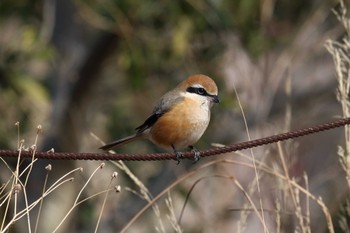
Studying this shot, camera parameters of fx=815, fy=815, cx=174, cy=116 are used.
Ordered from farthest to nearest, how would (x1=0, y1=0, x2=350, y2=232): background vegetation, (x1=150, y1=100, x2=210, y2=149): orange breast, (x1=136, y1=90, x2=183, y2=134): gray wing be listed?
(x1=0, y1=0, x2=350, y2=232): background vegetation → (x1=136, y1=90, x2=183, y2=134): gray wing → (x1=150, y1=100, x2=210, y2=149): orange breast

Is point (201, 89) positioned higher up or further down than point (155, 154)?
higher up

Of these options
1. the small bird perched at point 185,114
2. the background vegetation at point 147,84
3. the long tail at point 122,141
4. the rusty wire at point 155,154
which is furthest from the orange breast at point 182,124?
the background vegetation at point 147,84

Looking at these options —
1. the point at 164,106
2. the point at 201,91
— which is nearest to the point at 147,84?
the point at 164,106

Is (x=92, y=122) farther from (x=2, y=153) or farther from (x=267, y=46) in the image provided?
(x=2, y=153)

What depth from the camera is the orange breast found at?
164 inches

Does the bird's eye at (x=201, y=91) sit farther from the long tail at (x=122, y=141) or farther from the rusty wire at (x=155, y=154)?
the rusty wire at (x=155, y=154)

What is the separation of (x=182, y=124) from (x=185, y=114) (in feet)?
0.18

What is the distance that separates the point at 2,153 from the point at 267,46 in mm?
4135

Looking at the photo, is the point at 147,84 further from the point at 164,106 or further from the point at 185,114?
the point at 185,114

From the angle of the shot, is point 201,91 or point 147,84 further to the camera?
point 147,84

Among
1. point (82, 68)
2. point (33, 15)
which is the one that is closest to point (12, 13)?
point (33, 15)

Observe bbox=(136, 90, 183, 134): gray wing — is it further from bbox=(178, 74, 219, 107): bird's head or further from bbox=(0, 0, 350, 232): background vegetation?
bbox=(0, 0, 350, 232): background vegetation

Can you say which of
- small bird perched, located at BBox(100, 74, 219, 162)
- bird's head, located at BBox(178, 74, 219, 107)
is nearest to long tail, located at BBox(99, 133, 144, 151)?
small bird perched, located at BBox(100, 74, 219, 162)

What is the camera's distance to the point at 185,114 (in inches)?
166
